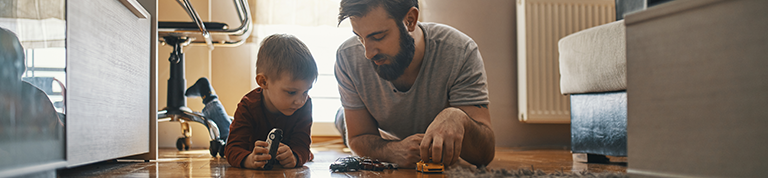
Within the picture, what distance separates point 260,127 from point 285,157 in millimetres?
191

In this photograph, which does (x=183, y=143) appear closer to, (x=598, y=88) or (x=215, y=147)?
(x=215, y=147)

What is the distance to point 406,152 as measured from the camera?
957mm

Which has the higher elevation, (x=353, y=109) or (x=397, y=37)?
(x=397, y=37)

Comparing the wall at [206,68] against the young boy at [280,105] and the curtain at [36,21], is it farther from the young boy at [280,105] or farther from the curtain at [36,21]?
the curtain at [36,21]

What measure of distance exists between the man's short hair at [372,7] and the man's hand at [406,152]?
0.90ft

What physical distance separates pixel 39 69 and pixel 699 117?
80cm

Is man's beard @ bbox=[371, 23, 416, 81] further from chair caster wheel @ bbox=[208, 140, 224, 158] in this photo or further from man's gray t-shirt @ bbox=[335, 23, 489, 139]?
chair caster wheel @ bbox=[208, 140, 224, 158]

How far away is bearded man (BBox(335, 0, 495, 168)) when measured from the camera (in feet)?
3.29

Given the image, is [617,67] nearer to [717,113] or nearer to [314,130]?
[717,113]

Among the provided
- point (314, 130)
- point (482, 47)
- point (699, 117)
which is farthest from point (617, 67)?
point (314, 130)

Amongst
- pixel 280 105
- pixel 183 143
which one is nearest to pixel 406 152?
pixel 280 105

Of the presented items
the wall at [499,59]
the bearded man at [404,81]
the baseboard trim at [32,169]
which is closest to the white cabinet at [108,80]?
the baseboard trim at [32,169]

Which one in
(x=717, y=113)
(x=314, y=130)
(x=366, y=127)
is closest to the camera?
(x=717, y=113)

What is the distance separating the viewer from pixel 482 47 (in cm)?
246
